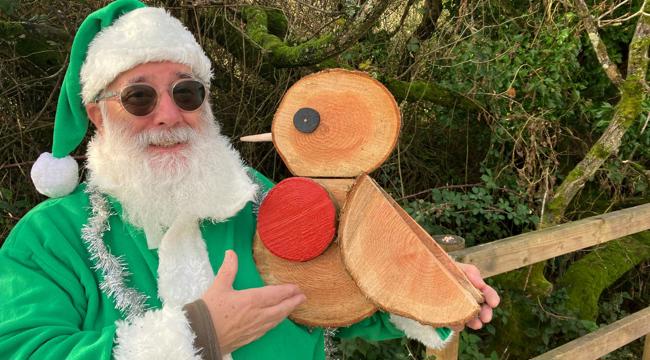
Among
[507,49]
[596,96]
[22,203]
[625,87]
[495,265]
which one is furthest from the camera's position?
[596,96]

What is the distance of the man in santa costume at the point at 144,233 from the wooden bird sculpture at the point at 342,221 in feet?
0.30

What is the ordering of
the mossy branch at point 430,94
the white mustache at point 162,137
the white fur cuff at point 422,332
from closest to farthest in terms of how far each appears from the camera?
the white mustache at point 162,137 < the white fur cuff at point 422,332 < the mossy branch at point 430,94

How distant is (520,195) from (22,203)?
295 cm

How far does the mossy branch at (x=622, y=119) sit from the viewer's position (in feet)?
9.80

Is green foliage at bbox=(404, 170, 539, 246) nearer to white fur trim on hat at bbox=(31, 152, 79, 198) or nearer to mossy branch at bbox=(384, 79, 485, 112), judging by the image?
mossy branch at bbox=(384, 79, 485, 112)

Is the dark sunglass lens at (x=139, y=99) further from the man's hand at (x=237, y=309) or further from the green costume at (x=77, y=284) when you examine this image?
the man's hand at (x=237, y=309)

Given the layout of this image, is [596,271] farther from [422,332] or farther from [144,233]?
[144,233]

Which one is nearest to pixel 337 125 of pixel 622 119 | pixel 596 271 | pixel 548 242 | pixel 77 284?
pixel 77 284

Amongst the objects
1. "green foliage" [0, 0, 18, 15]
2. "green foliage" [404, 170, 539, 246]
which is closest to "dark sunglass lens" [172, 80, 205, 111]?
"green foliage" [0, 0, 18, 15]

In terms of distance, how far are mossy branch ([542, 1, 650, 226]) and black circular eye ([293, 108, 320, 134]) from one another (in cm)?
242

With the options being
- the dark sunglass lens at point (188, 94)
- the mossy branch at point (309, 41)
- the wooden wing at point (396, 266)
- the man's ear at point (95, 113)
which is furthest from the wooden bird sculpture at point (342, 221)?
the mossy branch at point (309, 41)

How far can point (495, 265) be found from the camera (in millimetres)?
2131

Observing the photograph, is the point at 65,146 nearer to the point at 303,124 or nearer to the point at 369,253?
the point at 303,124

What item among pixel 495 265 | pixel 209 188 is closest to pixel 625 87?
pixel 495 265
